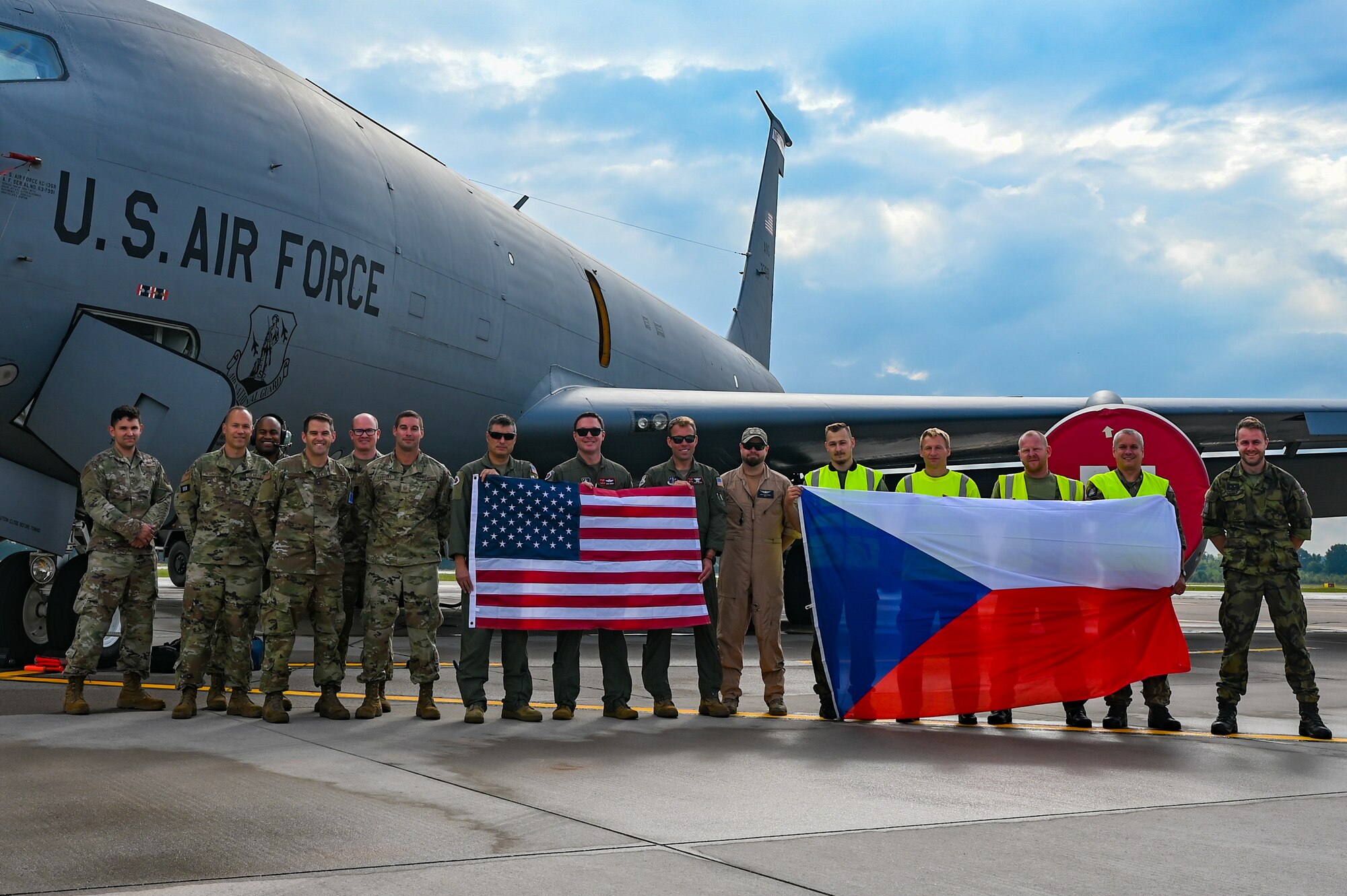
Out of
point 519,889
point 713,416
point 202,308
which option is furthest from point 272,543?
point 713,416

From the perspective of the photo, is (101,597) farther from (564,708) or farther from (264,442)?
(564,708)

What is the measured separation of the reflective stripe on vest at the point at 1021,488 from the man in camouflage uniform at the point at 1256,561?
0.84 meters

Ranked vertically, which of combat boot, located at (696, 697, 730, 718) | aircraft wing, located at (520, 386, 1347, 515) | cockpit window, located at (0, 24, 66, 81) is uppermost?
cockpit window, located at (0, 24, 66, 81)

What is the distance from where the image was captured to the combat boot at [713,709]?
672cm

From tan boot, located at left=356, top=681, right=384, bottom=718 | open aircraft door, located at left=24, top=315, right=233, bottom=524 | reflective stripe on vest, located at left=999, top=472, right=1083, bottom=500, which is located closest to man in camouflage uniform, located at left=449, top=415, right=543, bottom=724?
tan boot, located at left=356, top=681, right=384, bottom=718

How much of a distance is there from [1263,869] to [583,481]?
4.60 meters

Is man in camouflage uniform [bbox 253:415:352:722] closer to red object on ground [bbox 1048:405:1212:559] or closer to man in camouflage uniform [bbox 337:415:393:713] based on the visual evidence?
man in camouflage uniform [bbox 337:415:393:713]

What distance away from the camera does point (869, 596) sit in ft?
22.1

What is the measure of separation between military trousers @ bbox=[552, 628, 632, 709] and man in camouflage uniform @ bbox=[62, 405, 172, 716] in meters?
2.34

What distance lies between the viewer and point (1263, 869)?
338 cm

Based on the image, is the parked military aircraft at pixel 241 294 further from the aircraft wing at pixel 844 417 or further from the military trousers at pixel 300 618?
the military trousers at pixel 300 618

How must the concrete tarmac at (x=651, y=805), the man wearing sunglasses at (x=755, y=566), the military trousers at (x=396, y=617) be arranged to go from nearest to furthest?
the concrete tarmac at (x=651, y=805)
the military trousers at (x=396, y=617)
the man wearing sunglasses at (x=755, y=566)

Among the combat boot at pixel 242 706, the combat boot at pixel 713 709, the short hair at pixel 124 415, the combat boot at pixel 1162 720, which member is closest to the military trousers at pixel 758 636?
the combat boot at pixel 713 709

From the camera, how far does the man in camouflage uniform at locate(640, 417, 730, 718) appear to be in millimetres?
6777
